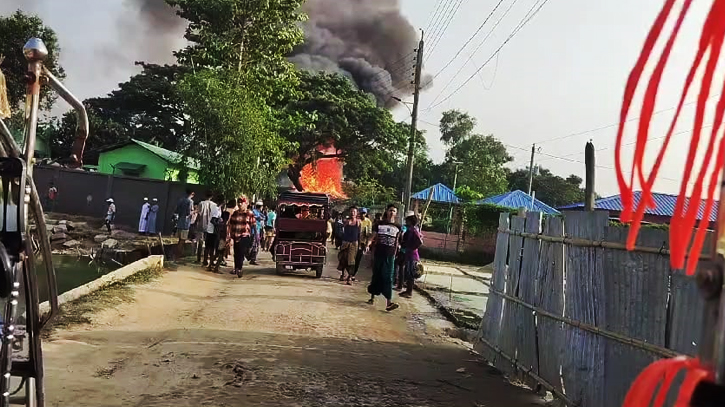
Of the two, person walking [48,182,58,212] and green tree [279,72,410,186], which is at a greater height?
green tree [279,72,410,186]

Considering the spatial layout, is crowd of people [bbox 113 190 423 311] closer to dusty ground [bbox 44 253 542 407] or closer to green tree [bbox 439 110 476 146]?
dusty ground [bbox 44 253 542 407]

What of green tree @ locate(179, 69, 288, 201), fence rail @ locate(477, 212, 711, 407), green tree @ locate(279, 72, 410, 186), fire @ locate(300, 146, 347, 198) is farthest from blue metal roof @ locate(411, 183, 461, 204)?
fence rail @ locate(477, 212, 711, 407)

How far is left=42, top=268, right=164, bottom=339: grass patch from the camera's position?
7.50m

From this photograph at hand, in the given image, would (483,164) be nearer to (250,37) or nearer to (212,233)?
(250,37)

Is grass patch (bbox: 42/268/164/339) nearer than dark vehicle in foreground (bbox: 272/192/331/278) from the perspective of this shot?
Yes

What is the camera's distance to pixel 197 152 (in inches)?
738

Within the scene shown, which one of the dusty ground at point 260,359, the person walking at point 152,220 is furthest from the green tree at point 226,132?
the dusty ground at point 260,359

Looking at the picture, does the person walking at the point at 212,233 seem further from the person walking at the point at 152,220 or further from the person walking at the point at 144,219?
the person walking at the point at 152,220

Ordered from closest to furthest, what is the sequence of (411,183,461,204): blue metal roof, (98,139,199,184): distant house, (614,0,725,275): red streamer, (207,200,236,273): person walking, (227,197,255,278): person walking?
(614,0,725,275): red streamer < (227,197,255,278): person walking < (207,200,236,273): person walking < (411,183,461,204): blue metal roof < (98,139,199,184): distant house

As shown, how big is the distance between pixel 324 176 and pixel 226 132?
25961 millimetres

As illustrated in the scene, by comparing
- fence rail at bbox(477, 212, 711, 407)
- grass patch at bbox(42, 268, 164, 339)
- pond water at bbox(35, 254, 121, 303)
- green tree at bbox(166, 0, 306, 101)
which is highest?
green tree at bbox(166, 0, 306, 101)

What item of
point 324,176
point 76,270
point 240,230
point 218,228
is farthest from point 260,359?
point 324,176

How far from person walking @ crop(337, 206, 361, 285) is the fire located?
985 inches

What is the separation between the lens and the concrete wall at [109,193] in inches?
989
